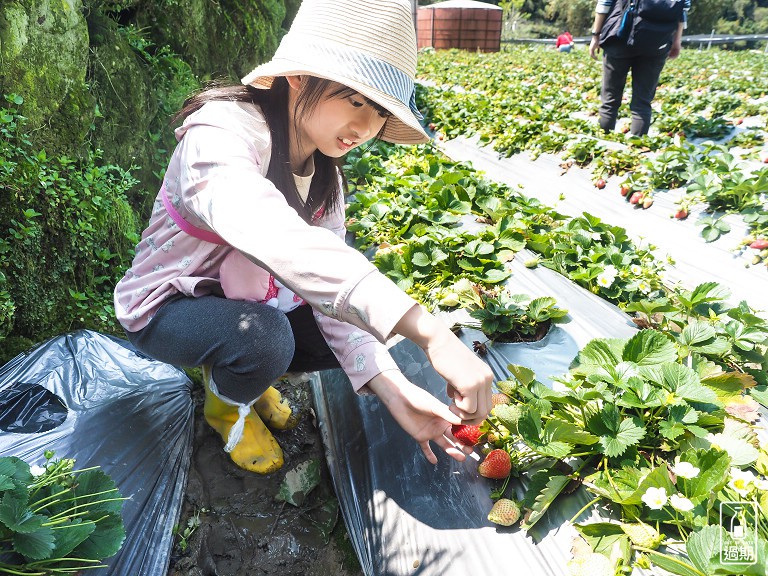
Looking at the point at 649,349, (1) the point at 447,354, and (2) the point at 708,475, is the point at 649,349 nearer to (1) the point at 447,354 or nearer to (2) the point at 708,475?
(2) the point at 708,475

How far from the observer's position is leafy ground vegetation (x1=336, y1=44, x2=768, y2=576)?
1079mm

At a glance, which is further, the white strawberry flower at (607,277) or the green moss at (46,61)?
the white strawberry flower at (607,277)

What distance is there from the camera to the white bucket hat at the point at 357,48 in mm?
1181

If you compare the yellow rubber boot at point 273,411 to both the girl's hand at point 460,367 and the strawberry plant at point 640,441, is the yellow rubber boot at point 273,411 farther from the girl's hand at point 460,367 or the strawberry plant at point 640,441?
the girl's hand at point 460,367

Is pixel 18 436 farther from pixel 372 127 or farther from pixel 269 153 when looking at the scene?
pixel 372 127

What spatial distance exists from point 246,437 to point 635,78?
3.95 m

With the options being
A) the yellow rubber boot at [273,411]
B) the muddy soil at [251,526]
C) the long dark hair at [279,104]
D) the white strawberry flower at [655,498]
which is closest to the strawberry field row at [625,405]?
the white strawberry flower at [655,498]

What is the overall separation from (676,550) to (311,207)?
122cm

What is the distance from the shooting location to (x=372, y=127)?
4.29 feet

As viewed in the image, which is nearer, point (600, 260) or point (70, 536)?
point (70, 536)

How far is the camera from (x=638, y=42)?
3.97m

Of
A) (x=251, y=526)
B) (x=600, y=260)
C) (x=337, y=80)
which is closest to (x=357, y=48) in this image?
(x=337, y=80)

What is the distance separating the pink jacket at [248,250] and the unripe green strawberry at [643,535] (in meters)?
0.63

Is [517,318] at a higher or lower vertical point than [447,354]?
lower
